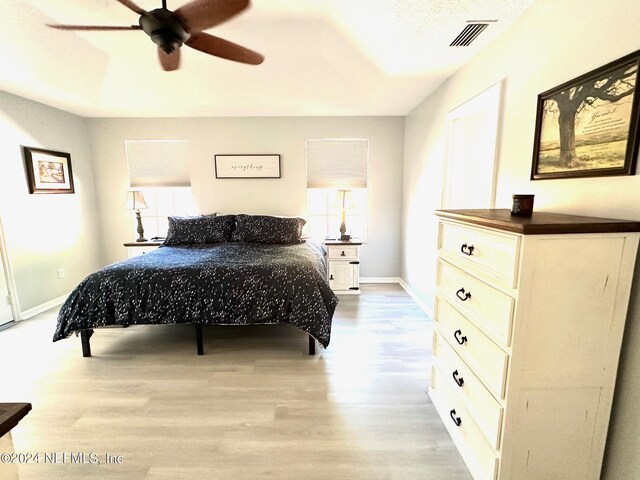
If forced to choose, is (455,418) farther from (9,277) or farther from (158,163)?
(158,163)

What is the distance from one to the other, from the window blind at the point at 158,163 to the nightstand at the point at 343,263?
2289mm

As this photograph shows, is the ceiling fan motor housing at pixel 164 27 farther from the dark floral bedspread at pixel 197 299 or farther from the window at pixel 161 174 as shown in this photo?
the window at pixel 161 174

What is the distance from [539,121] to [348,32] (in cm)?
132

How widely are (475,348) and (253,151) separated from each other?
366cm

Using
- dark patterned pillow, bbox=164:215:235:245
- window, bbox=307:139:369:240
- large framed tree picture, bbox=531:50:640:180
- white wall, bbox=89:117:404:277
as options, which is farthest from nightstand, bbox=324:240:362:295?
large framed tree picture, bbox=531:50:640:180

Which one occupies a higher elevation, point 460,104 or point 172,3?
point 172,3

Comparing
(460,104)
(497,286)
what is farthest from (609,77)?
(460,104)

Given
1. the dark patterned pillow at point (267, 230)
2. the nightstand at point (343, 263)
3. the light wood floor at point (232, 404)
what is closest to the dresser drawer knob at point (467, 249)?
the light wood floor at point (232, 404)

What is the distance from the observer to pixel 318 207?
14.2 ft

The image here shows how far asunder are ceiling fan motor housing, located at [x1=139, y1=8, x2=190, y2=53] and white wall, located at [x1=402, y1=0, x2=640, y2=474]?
1886 mm

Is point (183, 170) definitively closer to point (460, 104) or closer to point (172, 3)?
point (172, 3)

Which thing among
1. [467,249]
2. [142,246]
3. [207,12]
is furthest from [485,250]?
[142,246]

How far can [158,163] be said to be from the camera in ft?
13.6

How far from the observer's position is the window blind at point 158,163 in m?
4.11
